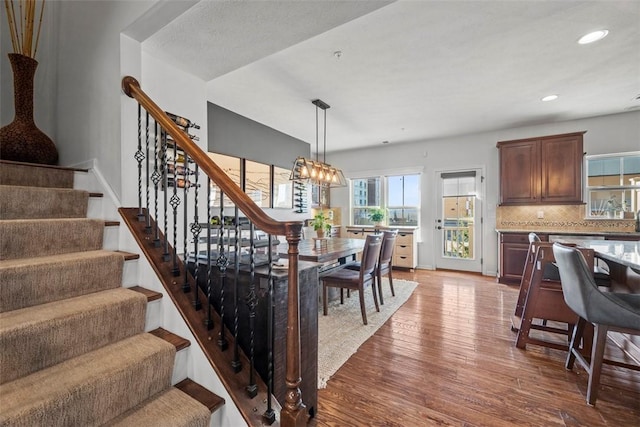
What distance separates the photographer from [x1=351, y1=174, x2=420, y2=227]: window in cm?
597

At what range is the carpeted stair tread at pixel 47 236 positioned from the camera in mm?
1375

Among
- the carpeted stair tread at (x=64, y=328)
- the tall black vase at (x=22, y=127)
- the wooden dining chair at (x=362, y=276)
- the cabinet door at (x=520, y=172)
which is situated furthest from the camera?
the cabinet door at (x=520, y=172)

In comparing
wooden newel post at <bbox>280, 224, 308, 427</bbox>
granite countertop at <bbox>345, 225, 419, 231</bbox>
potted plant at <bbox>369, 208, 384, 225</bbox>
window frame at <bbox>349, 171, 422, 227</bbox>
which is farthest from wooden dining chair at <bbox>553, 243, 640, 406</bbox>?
potted plant at <bbox>369, 208, 384, 225</bbox>

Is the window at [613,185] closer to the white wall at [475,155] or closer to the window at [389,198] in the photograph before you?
the white wall at [475,155]

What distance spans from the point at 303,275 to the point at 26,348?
1138mm

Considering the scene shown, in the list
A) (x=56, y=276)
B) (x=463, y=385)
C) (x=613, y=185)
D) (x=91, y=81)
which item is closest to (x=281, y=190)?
(x=91, y=81)

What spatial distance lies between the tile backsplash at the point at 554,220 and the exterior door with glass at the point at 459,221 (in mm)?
450

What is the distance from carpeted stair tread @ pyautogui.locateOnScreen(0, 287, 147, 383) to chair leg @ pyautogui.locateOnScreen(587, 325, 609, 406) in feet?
8.65

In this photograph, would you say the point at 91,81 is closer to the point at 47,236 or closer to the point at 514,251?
the point at 47,236

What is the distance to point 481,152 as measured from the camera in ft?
17.1

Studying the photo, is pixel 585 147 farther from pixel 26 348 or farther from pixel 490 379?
pixel 26 348

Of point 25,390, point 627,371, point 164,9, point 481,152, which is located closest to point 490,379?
point 627,371

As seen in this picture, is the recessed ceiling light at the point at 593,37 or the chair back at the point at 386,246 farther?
the chair back at the point at 386,246

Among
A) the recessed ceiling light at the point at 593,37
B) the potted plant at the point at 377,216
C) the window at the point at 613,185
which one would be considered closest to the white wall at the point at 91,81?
A: the recessed ceiling light at the point at 593,37
